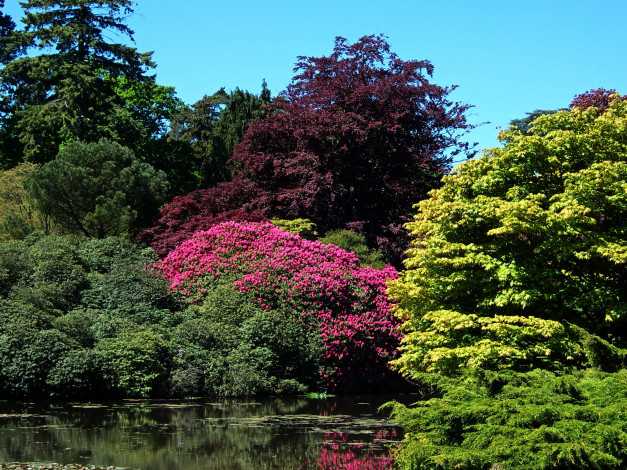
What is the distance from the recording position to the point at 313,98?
90.5 ft

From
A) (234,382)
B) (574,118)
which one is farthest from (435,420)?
(234,382)

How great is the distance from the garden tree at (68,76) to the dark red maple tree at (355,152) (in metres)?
7.52

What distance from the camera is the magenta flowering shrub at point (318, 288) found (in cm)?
1862

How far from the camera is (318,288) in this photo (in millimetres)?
18797

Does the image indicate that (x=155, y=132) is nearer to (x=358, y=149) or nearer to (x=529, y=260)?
(x=358, y=149)

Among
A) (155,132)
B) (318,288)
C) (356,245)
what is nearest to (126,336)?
(318,288)

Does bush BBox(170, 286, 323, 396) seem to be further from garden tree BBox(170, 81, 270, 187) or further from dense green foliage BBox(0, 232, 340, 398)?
garden tree BBox(170, 81, 270, 187)

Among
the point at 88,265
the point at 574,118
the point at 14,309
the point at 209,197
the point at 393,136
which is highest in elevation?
the point at 393,136

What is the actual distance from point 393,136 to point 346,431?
16.5 metres

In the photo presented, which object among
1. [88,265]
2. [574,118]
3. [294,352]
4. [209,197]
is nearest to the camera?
[574,118]

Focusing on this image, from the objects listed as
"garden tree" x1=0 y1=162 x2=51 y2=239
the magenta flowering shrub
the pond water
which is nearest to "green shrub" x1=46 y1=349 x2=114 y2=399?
the pond water

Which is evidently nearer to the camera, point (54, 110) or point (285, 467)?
point (285, 467)

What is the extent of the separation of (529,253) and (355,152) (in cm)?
1384

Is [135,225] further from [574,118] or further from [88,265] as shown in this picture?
[574,118]
